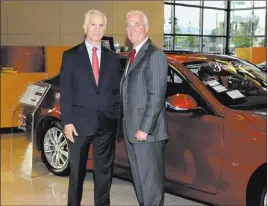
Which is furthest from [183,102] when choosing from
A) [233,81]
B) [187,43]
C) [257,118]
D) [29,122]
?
[187,43]

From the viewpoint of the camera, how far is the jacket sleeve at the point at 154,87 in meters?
3.11

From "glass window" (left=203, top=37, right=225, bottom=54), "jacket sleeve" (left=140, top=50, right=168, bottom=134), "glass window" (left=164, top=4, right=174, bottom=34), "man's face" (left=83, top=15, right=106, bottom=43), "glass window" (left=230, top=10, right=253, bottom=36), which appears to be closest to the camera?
"jacket sleeve" (left=140, top=50, right=168, bottom=134)

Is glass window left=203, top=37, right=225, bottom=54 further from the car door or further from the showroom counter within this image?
the car door

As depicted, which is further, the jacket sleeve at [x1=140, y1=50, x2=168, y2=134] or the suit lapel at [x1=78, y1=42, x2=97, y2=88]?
the suit lapel at [x1=78, y1=42, x2=97, y2=88]

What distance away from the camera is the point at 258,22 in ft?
73.6

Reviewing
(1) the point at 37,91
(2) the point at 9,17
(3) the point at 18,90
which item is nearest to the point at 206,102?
(1) the point at 37,91

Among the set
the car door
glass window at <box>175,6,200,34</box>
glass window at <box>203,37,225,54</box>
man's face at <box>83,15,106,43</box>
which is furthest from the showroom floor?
glass window at <box>203,37,225,54</box>

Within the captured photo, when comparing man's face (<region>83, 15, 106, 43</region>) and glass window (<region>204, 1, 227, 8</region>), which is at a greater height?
glass window (<region>204, 1, 227, 8</region>)

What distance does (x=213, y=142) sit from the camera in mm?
3631

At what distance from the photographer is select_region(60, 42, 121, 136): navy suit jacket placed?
134 inches

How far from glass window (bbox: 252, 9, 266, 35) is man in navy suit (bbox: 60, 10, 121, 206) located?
19857 mm

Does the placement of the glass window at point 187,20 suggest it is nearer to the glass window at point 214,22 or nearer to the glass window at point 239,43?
the glass window at point 214,22

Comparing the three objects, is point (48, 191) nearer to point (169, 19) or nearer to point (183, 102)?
point (183, 102)

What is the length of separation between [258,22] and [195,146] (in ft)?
65.6
